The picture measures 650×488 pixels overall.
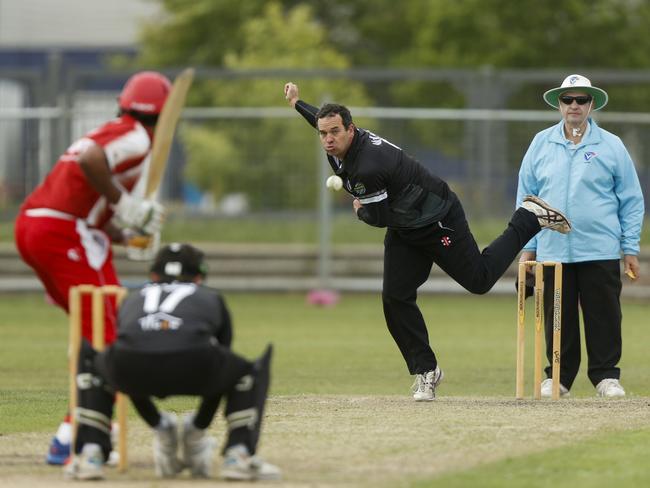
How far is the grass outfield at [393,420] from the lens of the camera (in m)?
7.39

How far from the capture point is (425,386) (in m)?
10.1

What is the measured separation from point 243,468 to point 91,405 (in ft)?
2.73

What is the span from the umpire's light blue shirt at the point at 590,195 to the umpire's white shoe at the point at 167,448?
4372 mm

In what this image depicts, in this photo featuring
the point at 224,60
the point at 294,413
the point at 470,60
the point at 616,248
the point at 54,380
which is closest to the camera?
the point at 294,413

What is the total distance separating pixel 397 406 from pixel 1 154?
509 inches

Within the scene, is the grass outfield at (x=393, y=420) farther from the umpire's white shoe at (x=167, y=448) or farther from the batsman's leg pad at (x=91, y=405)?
the batsman's leg pad at (x=91, y=405)

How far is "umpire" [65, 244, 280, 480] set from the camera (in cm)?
700

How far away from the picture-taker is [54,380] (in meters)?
12.8

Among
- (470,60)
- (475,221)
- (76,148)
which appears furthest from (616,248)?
(470,60)

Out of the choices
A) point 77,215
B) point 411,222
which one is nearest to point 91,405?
point 77,215

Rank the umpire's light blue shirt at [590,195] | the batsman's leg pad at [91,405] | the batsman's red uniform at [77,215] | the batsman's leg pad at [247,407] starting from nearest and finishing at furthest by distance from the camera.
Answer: the batsman's leg pad at [247,407]
the batsman's leg pad at [91,405]
the batsman's red uniform at [77,215]
the umpire's light blue shirt at [590,195]

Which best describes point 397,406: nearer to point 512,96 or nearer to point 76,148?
point 76,148

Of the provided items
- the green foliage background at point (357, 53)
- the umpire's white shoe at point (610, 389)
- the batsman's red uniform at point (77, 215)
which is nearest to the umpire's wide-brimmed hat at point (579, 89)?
the umpire's white shoe at point (610, 389)

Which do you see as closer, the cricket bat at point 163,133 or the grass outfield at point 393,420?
the grass outfield at point 393,420
